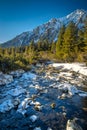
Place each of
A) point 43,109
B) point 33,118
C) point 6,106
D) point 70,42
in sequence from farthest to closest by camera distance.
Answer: point 70,42 → point 6,106 → point 43,109 → point 33,118

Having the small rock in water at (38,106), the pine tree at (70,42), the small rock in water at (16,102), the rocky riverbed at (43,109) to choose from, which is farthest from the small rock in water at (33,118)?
the pine tree at (70,42)

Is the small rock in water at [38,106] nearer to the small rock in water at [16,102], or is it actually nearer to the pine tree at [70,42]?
the small rock in water at [16,102]

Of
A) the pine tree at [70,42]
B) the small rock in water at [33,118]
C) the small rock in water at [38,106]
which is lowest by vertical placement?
the small rock in water at [33,118]

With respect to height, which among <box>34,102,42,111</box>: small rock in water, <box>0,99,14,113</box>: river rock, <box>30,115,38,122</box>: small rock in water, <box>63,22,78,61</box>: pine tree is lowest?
<box>30,115,38,122</box>: small rock in water

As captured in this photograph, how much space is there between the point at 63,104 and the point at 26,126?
5.48 metres

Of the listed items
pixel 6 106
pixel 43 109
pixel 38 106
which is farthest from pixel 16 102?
pixel 43 109

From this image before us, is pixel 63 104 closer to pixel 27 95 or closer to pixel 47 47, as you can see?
pixel 27 95

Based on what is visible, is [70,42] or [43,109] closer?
[43,109]

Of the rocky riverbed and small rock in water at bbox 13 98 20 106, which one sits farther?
small rock in water at bbox 13 98 20 106

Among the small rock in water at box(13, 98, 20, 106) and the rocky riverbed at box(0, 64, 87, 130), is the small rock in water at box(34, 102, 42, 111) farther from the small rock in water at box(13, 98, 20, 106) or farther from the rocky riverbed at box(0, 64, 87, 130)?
the small rock in water at box(13, 98, 20, 106)

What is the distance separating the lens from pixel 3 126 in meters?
11.5

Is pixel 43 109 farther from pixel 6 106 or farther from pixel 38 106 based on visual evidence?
pixel 6 106

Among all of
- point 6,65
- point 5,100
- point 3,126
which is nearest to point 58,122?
point 3,126

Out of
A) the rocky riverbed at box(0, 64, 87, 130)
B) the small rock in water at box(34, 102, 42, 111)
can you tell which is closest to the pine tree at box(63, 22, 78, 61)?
the rocky riverbed at box(0, 64, 87, 130)
